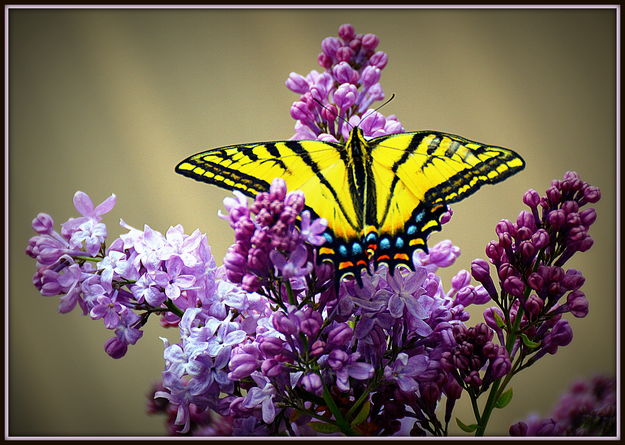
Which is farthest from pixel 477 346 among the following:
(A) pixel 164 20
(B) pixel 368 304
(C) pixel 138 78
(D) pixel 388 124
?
(C) pixel 138 78

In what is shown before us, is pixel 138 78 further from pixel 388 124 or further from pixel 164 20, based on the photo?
pixel 388 124

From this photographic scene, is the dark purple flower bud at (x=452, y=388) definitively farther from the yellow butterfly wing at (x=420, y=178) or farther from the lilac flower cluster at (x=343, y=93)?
the lilac flower cluster at (x=343, y=93)

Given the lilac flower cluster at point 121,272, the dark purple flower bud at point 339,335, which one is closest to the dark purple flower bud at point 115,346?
the lilac flower cluster at point 121,272

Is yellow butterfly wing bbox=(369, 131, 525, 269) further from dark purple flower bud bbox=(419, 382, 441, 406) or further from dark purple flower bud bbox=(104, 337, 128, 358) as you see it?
dark purple flower bud bbox=(104, 337, 128, 358)

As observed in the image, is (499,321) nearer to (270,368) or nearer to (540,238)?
(540,238)

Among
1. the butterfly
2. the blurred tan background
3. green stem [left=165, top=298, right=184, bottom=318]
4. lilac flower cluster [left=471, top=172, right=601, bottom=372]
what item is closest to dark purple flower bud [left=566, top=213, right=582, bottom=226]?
lilac flower cluster [left=471, top=172, right=601, bottom=372]
